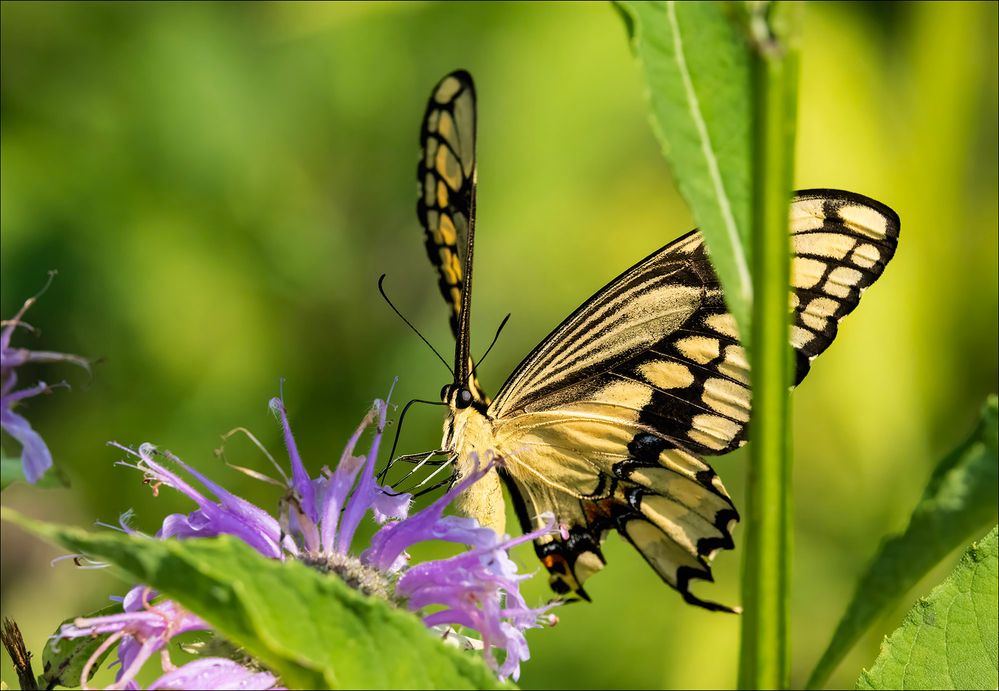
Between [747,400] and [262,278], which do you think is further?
[262,278]

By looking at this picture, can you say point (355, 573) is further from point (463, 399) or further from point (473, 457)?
point (463, 399)

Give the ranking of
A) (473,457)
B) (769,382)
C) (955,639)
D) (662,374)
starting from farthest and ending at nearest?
(662,374)
(473,457)
(955,639)
(769,382)

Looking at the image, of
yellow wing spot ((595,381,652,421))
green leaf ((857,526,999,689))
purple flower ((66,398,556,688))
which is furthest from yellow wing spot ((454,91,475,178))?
green leaf ((857,526,999,689))

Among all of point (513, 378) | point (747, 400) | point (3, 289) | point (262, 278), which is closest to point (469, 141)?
point (513, 378)

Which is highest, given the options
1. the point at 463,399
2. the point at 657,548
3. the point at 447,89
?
the point at 447,89

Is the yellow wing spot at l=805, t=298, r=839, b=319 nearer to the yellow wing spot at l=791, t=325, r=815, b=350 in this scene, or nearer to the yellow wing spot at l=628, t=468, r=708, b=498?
the yellow wing spot at l=791, t=325, r=815, b=350

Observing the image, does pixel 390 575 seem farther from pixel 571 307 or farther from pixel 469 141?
pixel 571 307

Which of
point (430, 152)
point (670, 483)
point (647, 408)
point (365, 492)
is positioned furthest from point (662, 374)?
point (365, 492)
